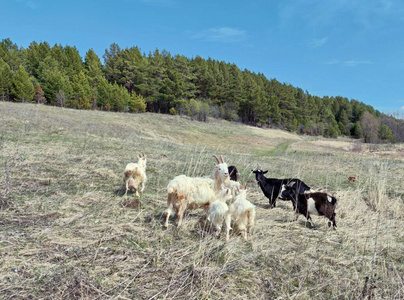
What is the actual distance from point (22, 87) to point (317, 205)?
51.8 m

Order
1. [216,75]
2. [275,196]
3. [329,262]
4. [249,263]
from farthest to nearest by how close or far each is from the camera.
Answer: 1. [216,75]
2. [275,196]
3. [329,262]
4. [249,263]

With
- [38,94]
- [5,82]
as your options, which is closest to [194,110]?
[38,94]

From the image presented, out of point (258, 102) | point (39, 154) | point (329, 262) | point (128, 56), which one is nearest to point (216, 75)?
point (258, 102)

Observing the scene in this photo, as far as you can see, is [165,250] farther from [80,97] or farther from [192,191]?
[80,97]

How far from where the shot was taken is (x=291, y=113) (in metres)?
76.8

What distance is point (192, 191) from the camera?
4.43 m

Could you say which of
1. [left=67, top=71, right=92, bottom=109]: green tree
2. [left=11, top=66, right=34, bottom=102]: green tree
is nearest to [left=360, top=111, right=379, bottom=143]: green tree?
[left=67, top=71, right=92, bottom=109]: green tree

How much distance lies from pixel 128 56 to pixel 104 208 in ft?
221

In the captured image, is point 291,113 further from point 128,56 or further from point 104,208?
point 104,208

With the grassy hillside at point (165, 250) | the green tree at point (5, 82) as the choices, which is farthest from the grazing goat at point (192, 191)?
the green tree at point (5, 82)

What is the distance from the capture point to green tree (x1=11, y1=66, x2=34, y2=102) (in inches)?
1692

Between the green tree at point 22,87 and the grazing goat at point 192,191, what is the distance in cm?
5003

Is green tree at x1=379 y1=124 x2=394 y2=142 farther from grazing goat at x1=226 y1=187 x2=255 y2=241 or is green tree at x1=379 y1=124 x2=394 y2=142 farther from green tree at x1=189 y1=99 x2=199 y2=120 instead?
grazing goat at x1=226 y1=187 x2=255 y2=241

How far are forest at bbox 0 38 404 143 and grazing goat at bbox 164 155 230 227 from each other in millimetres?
45873
